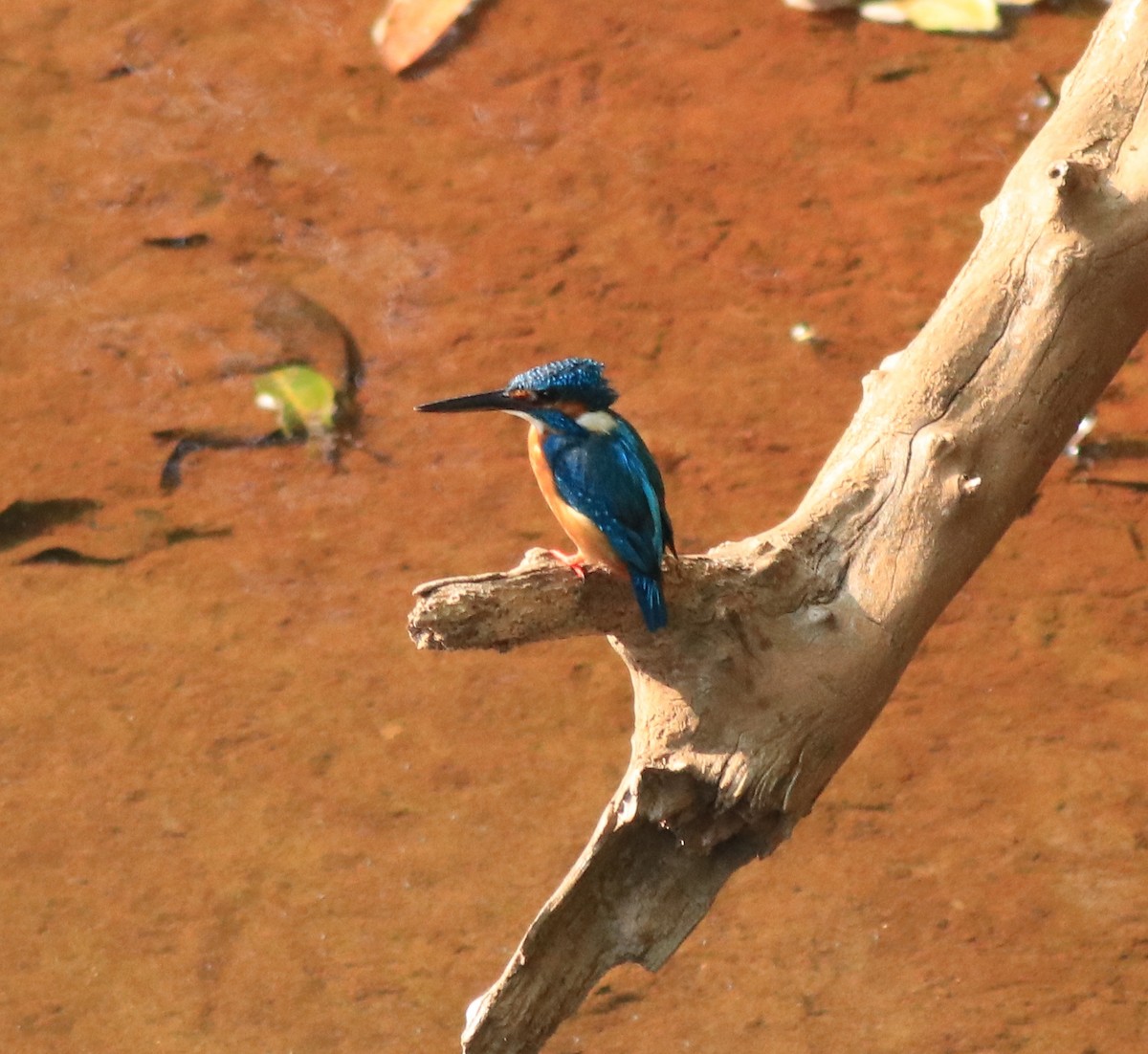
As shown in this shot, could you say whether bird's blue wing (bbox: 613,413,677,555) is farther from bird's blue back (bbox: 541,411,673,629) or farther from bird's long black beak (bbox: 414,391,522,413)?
bird's long black beak (bbox: 414,391,522,413)

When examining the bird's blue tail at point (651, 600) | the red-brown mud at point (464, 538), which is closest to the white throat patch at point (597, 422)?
the bird's blue tail at point (651, 600)

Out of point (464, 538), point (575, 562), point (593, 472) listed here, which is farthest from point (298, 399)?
point (575, 562)

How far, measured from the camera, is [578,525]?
2664mm

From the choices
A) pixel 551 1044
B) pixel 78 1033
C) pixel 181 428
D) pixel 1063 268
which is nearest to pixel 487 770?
pixel 551 1044

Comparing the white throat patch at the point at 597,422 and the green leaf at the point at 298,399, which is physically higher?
the white throat patch at the point at 597,422

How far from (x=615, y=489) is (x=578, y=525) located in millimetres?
87

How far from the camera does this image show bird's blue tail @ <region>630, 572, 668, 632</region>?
2424 mm

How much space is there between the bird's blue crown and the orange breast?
0.08 m

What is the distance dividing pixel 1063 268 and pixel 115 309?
3347 millimetres

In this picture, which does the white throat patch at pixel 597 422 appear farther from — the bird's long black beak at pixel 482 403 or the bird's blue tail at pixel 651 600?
the bird's blue tail at pixel 651 600

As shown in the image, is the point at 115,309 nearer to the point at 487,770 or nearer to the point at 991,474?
the point at 487,770

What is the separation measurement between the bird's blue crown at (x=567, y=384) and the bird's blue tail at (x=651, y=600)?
521 millimetres

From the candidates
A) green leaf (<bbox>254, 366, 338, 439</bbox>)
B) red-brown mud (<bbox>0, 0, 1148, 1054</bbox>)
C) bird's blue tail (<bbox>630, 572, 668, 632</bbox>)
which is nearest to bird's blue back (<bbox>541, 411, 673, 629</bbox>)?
bird's blue tail (<bbox>630, 572, 668, 632</bbox>)

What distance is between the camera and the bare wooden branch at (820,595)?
250cm
